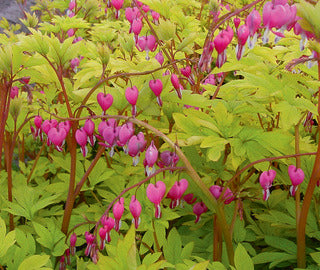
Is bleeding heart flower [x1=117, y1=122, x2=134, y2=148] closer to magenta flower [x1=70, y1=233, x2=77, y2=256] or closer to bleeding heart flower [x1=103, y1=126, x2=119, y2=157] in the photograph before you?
bleeding heart flower [x1=103, y1=126, x2=119, y2=157]

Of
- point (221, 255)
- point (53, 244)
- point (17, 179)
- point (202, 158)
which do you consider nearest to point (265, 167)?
point (202, 158)

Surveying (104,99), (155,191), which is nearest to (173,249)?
(155,191)

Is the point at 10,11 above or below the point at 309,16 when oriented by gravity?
below

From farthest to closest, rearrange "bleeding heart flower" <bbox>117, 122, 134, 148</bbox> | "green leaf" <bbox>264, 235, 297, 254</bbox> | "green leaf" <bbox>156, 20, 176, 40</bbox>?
1. "green leaf" <bbox>156, 20, 176, 40</bbox>
2. "green leaf" <bbox>264, 235, 297, 254</bbox>
3. "bleeding heart flower" <bbox>117, 122, 134, 148</bbox>

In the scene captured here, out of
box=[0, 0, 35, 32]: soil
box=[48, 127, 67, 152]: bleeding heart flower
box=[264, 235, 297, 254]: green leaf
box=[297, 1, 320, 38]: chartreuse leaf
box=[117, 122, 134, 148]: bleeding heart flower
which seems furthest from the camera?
box=[0, 0, 35, 32]: soil

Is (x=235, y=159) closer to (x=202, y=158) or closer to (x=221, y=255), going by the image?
(x=202, y=158)

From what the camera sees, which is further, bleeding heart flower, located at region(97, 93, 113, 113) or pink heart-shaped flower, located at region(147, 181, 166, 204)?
bleeding heart flower, located at region(97, 93, 113, 113)

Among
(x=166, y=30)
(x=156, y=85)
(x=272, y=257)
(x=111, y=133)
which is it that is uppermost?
(x=166, y=30)

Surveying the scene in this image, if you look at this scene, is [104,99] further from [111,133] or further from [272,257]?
[272,257]

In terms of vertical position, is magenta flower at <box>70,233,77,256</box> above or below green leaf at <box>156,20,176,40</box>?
below

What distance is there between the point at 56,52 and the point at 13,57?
0.18 metres

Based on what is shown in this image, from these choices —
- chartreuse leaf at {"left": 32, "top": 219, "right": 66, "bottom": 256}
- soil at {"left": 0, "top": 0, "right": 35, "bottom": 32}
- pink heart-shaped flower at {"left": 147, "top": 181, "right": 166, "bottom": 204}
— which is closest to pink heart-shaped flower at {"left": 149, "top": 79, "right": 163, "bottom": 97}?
pink heart-shaped flower at {"left": 147, "top": 181, "right": 166, "bottom": 204}

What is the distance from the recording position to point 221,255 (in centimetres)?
138

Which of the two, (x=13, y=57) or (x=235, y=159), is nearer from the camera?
(x=235, y=159)
